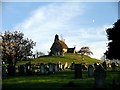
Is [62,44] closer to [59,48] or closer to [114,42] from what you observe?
[59,48]

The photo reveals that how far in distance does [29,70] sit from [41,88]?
19114 mm

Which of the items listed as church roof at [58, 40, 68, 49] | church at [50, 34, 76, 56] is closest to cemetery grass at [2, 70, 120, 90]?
church at [50, 34, 76, 56]

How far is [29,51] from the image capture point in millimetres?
54125

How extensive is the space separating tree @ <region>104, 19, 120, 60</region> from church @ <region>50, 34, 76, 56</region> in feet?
212

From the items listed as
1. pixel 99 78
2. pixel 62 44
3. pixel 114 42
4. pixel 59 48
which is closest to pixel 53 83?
pixel 99 78

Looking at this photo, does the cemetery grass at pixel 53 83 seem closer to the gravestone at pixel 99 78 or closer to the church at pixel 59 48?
the gravestone at pixel 99 78

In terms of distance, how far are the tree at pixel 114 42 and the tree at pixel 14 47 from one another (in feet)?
45.9

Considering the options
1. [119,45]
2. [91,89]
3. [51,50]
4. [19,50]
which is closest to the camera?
[91,89]

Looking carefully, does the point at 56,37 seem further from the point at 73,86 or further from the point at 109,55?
the point at 73,86

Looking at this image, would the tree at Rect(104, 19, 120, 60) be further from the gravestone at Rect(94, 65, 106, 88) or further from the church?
the church

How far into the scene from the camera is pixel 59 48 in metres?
117

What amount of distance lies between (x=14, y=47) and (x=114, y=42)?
17.3 m

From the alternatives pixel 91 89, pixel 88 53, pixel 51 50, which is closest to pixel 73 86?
pixel 91 89

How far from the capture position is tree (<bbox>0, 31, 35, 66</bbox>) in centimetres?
5103
